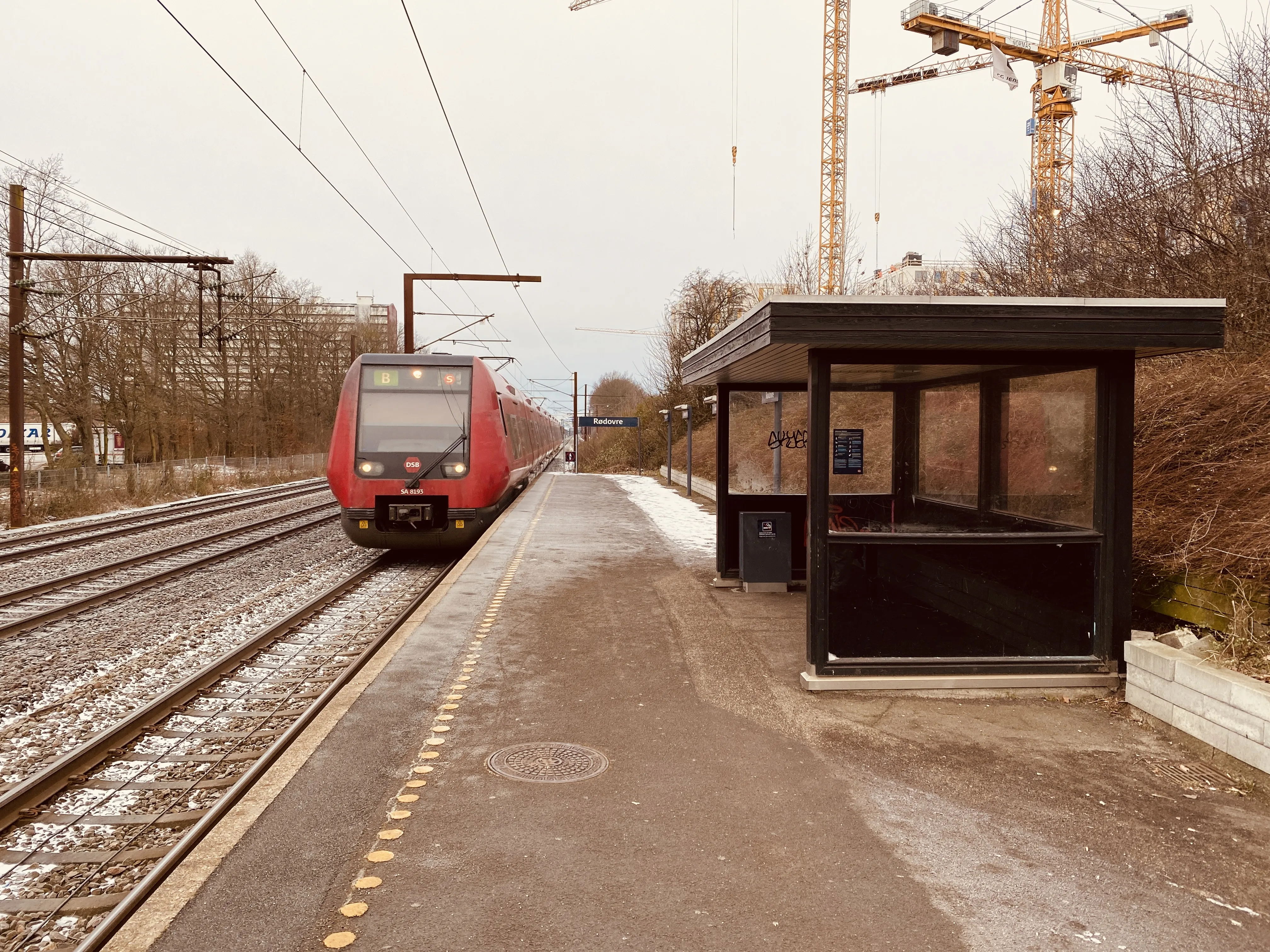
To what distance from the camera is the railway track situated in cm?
340

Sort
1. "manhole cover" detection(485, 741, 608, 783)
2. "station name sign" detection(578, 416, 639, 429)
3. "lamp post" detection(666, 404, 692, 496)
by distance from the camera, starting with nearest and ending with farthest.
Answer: "manhole cover" detection(485, 741, 608, 783) → "lamp post" detection(666, 404, 692, 496) → "station name sign" detection(578, 416, 639, 429)

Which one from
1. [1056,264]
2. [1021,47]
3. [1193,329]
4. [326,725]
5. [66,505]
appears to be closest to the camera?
[326,725]

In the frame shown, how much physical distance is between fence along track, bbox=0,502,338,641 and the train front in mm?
2346

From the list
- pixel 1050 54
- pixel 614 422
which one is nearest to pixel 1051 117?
pixel 1050 54

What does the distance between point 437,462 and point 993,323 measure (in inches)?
323

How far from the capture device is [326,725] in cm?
489

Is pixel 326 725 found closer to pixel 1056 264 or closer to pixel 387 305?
pixel 1056 264

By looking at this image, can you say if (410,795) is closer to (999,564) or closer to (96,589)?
(999,564)

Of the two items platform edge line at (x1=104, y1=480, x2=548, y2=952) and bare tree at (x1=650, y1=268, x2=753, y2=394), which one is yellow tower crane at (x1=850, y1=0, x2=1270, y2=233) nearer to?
bare tree at (x1=650, y1=268, x2=753, y2=394)

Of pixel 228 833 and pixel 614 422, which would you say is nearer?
pixel 228 833

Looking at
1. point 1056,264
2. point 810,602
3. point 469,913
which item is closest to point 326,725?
point 469,913

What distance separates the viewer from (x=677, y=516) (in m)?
18.1

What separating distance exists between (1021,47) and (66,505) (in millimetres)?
51925

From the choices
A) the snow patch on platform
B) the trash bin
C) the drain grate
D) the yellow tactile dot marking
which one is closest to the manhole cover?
the yellow tactile dot marking
